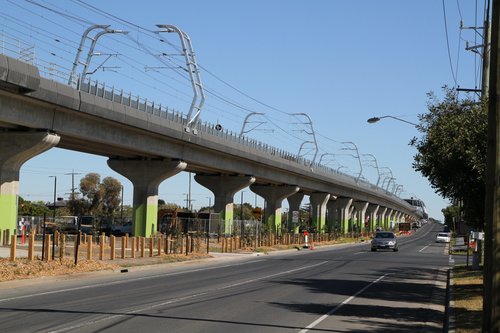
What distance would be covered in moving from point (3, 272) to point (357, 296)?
1143cm

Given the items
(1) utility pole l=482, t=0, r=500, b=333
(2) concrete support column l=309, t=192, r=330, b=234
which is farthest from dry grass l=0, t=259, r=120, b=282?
(2) concrete support column l=309, t=192, r=330, b=234

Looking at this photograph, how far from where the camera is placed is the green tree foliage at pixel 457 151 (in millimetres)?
18875

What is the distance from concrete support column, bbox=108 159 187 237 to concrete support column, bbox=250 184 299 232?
31.4 meters

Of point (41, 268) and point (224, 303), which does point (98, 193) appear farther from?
point (224, 303)

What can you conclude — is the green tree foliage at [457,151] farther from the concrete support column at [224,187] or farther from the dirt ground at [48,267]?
the concrete support column at [224,187]

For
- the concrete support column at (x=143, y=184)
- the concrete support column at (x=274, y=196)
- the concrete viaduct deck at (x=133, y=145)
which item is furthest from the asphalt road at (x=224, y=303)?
the concrete support column at (x=274, y=196)

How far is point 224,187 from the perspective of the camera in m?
73.7

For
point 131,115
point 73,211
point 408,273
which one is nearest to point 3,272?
point 408,273

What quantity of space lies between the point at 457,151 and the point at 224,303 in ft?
24.0

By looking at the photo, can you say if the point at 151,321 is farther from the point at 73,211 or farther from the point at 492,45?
the point at 73,211

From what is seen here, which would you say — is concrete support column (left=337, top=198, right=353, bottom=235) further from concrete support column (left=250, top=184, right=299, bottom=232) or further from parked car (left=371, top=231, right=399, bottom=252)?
parked car (left=371, top=231, right=399, bottom=252)

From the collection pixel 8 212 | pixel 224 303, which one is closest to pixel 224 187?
pixel 8 212

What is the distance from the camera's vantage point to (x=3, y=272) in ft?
77.8

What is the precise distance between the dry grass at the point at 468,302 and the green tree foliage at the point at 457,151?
2.21 meters
